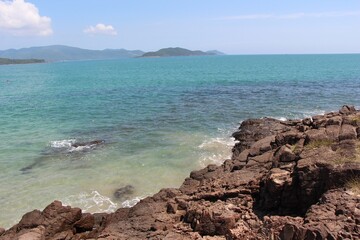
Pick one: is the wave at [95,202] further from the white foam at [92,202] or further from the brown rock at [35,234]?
the brown rock at [35,234]

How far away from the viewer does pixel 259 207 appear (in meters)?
16.7

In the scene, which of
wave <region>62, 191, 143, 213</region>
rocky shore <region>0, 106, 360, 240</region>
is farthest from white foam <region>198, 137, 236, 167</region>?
rocky shore <region>0, 106, 360, 240</region>

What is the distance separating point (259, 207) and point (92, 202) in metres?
12.1

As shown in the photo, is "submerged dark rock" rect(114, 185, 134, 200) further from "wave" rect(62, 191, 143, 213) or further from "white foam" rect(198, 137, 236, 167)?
"white foam" rect(198, 137, 236, 167)

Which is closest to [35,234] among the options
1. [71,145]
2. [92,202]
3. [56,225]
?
[56,225]

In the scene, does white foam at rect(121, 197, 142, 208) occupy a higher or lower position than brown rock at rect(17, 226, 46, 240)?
lower

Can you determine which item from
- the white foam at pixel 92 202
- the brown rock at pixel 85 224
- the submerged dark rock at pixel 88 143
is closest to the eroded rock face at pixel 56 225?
the brown rock at pixel 85 224

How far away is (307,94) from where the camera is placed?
217 ft

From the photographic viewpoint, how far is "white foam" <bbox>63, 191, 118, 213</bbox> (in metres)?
23.4

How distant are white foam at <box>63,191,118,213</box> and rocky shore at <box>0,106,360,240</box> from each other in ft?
9.11

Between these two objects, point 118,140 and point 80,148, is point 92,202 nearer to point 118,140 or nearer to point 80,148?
point 80,148

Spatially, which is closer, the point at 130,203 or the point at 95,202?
the point at 130,203

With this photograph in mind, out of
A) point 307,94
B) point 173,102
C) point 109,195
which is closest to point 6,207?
point 109,195

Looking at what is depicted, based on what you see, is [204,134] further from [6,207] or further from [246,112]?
[6,207]
